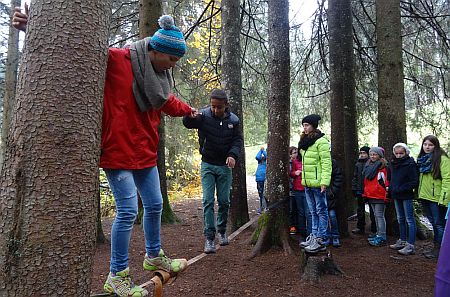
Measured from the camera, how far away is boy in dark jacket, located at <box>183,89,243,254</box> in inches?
191

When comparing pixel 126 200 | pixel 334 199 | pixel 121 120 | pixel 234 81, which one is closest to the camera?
pixel 121 120

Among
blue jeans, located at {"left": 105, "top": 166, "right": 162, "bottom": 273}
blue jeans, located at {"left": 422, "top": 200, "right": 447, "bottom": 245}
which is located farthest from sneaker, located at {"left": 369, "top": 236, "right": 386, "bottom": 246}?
blue jeans, located at {"left": 105, "top": 166, "right": 162, "bottom": 273}

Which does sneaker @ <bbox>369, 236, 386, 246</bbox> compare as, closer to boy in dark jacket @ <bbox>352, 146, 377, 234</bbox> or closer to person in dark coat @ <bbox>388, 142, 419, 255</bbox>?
person in dark coat @ <bbox>388, 142, 419, 255</bbox>

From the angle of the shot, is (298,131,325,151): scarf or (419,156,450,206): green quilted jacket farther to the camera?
(298,131,325,151): scarf

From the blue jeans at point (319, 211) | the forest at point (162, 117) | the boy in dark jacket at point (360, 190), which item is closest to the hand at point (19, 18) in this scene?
the forest at point (162, 117)

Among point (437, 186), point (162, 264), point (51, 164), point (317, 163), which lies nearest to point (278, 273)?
point (317, 163)

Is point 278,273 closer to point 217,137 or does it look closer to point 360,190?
point 217,137

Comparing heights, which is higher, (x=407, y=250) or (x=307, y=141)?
(x=307, y=141)

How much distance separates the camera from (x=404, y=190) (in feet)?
20.0

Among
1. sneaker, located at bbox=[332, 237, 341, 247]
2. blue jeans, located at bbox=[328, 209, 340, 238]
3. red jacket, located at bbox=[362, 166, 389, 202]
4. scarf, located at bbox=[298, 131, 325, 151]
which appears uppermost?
scarf, located at bbox=[298, 131, 325, 151]

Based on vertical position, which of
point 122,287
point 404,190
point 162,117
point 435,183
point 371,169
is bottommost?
point 122,287

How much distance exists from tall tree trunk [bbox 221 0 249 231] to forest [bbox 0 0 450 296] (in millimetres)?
20

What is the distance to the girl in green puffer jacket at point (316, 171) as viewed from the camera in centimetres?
566

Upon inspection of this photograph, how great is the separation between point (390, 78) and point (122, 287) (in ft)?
19.6
